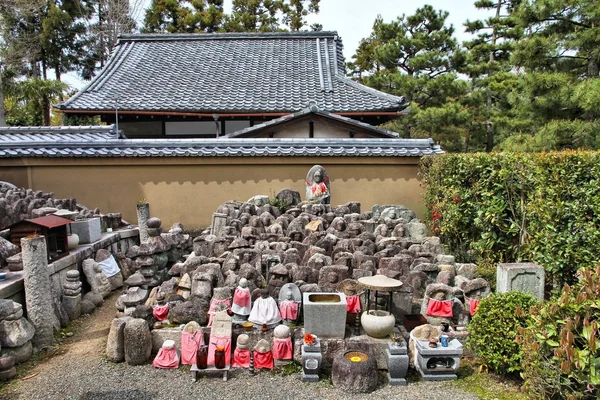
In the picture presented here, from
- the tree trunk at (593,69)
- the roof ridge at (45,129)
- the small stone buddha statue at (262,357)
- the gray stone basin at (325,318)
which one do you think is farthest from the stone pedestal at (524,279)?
the roof ridge at (45,129)

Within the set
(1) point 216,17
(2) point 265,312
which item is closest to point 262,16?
(1) point 216,17

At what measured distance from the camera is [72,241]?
29.1 ft

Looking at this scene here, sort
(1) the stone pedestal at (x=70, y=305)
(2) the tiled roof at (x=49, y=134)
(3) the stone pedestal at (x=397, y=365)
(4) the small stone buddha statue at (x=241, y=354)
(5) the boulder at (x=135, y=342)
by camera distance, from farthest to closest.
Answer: (2) the tiled roof at (x=49, y=134) < (1) the stone pedestal at (x=70, y=305) < (5) the boulder at (x=135, y=342) < (4) the small stone buddha statue at (x=241, y=354) < (3) the stone pedestal at (x=397, y=365)

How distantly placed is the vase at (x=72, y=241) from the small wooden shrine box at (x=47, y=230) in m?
0.46

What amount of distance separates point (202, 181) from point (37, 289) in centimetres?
646

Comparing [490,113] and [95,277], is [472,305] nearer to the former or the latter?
[95,277]

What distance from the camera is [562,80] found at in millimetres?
13422

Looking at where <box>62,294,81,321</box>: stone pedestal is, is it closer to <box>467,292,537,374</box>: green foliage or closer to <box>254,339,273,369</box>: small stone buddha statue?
<box>254,339,273,369</box>: small stone buddha statue

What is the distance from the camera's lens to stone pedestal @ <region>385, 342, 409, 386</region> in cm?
570

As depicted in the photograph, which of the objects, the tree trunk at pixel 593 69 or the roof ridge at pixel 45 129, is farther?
the tree trunk at pixel 593 69

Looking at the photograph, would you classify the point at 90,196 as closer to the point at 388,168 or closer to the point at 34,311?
the point at 34,311

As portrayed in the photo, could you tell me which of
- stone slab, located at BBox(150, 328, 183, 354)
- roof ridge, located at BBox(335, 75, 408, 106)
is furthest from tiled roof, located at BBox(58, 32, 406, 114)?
stone slab, located at BBox(150, 328, 183, 354)

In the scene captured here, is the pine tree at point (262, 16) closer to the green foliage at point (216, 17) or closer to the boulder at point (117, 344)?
the green foliage at point (216, 17)

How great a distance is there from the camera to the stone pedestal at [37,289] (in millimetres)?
6496
